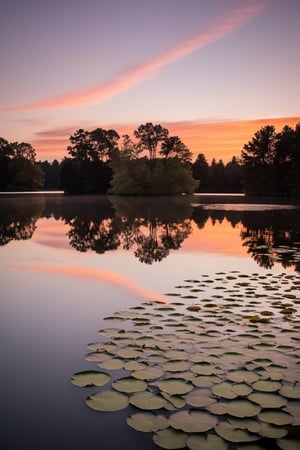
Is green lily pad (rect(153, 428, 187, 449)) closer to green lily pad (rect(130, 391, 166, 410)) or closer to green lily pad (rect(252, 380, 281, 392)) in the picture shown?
green lily pad (rect(130, 391, 166, 410))

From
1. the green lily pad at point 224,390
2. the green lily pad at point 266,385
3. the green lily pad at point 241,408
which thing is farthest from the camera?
the green lily pad at point 266,385

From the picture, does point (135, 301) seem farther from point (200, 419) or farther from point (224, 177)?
point (224, 177)

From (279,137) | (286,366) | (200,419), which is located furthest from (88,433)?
(279,137)

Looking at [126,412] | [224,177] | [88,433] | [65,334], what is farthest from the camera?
[224,177]

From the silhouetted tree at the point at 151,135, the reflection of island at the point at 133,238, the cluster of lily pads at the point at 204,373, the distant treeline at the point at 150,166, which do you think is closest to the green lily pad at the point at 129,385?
the cluster of lily pads at the point at 204,373

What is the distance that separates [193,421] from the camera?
10.1 ft

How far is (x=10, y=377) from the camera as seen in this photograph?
400cm

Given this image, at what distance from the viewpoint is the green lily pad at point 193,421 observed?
3.00 metres

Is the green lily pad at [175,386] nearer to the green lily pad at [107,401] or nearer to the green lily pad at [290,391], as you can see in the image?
the green lily pad at [107,401]

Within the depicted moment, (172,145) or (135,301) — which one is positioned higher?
(172,145)

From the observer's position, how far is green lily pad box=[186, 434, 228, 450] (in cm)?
279

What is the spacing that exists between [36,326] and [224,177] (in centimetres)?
10434

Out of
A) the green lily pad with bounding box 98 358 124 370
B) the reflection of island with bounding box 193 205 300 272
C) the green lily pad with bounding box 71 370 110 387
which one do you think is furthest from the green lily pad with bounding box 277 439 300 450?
the reflection of island with bounding box 193 205 300 272

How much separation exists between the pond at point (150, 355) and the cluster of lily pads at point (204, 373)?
0.04 ft
